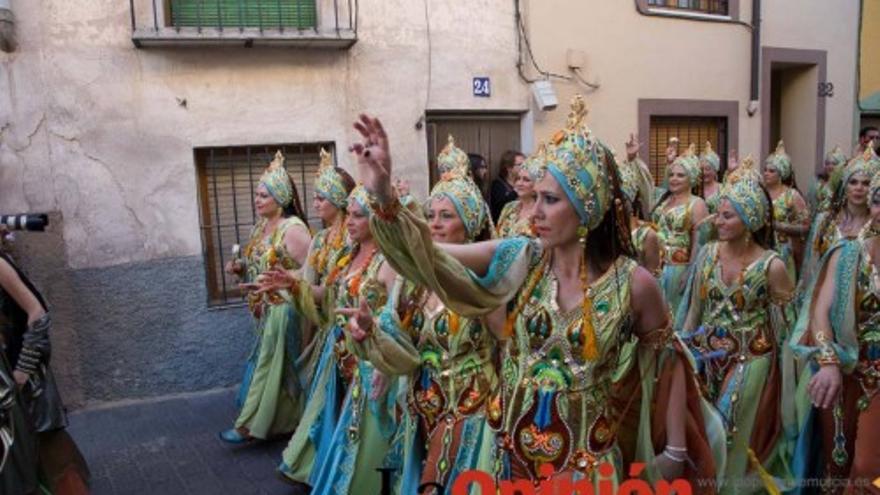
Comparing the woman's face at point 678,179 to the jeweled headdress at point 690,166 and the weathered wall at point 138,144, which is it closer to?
the jeweled headdress at point 690,166

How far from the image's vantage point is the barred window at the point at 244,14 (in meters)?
6.77

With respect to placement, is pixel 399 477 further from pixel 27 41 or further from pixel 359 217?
pixel 27 41

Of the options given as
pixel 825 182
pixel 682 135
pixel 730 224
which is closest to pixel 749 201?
pixel 730 224

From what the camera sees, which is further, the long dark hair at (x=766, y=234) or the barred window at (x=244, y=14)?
the barred window at (x=244, y=14)

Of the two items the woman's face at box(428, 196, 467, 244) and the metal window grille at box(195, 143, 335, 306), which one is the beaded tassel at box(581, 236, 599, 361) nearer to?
the woman's face at box(428, 196, 467, 244)

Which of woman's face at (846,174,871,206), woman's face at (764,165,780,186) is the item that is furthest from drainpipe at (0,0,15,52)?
woman's face at (764,165,780,186)

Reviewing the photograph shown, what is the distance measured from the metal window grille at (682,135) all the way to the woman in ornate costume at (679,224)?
2.91 meters

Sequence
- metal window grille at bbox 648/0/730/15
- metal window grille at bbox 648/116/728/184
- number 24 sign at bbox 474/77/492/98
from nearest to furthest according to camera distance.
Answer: number 24 sign at bbox 474/77/492/98, metal window grille at bbox 648/0/730/15, metal window grille at bbox 648/116/728/184

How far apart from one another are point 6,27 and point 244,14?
203 centimetres

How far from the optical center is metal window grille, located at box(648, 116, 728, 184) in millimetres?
10078

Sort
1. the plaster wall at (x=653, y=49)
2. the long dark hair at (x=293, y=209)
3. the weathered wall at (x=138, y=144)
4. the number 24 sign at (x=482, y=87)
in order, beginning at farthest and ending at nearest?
1. the plaster wall at (x=653, y=49)
2. the number 24 sign at (x=482, y=87)
3. the weathered wall at (x=138, y=144)
4. the long dark hair at (x=293, y=209)

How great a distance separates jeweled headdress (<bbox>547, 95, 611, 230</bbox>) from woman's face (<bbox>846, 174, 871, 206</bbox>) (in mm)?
4435

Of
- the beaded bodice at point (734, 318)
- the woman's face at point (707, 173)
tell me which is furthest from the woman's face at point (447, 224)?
the woman's face at point (707, 173)

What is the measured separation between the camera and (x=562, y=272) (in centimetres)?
249
